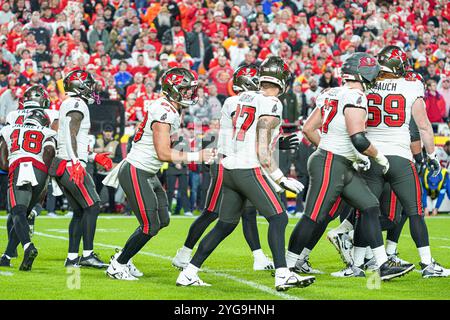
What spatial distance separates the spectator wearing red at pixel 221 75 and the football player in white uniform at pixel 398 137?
10.2 meters

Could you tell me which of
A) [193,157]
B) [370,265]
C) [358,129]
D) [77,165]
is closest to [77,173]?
[77,165]


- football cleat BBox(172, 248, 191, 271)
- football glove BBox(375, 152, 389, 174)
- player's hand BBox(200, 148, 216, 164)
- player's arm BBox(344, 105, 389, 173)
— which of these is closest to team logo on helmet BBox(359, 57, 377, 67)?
player's arm BBox(344, 105, 389, 173)

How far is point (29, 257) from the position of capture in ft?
27.9

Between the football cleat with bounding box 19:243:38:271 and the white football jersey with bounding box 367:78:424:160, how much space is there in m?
3.22

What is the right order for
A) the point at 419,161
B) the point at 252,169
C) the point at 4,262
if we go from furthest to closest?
the point at 419,161 → the point at 4,262 → the point at 252,169

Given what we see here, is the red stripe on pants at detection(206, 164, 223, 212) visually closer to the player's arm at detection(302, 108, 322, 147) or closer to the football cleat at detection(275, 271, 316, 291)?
the player's arm at detection(302, 108, 322, 147)

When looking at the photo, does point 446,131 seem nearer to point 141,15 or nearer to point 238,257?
point 141,15

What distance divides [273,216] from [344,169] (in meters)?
0.94

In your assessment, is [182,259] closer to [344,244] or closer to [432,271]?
[344,244]

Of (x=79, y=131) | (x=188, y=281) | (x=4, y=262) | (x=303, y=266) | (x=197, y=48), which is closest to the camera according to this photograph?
(x=188, y=281)

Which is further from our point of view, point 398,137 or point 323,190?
point 398,137

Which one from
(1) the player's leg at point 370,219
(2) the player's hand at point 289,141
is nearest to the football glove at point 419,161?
(1) the player's leg at point 370,219

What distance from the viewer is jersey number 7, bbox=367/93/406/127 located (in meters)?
8.35
